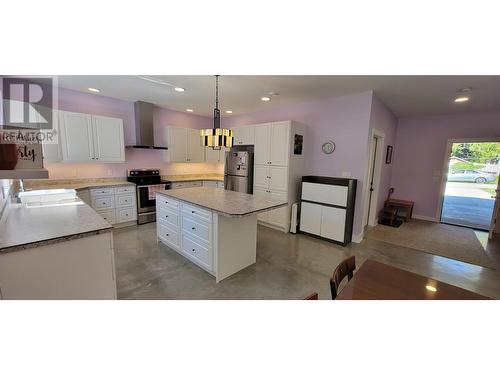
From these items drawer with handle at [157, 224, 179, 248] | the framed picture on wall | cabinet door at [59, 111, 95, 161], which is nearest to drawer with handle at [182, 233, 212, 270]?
drawer with handle at [157, 224, 179, 248]

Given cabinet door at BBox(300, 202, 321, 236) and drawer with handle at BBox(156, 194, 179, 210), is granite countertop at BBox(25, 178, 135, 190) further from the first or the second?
cabinet door at BBox(300, 202, 321, 236)

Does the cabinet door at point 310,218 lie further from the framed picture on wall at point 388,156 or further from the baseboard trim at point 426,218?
the baseboard trim at point 426,218

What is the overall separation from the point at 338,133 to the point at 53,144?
4.79m

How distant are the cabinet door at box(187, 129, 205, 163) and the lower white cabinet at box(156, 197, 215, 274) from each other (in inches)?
86.4

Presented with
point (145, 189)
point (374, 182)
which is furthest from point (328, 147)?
point (145, 189)

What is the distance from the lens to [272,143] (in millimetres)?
3949

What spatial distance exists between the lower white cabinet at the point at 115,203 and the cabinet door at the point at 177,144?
1175mm

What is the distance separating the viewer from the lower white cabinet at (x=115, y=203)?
364 centimetres

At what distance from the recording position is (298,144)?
12.9ft

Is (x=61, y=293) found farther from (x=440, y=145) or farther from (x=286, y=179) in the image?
(x=440, y=145)

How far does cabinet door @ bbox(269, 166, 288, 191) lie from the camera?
384 centimetres

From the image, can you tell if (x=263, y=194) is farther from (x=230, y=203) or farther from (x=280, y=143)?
(x=230, y=203)
